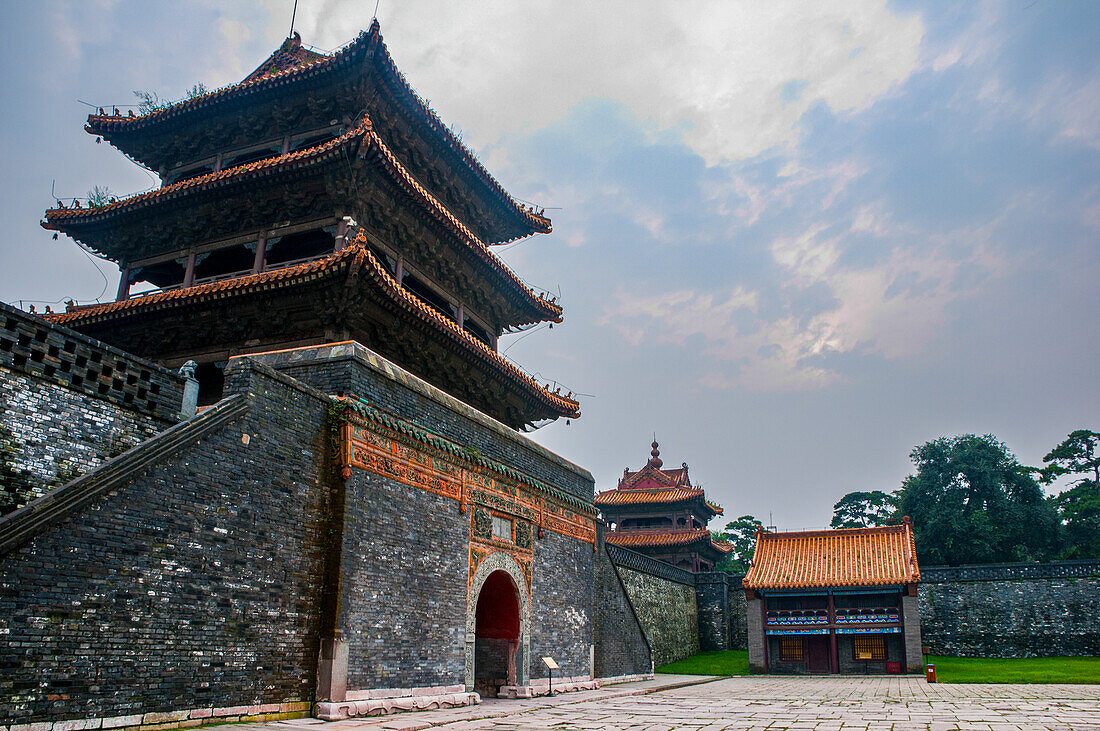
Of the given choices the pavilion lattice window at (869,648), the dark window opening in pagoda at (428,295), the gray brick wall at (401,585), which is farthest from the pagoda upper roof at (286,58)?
the pavilion lattice window at (869,648)

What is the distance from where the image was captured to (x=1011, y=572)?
93.9 ft

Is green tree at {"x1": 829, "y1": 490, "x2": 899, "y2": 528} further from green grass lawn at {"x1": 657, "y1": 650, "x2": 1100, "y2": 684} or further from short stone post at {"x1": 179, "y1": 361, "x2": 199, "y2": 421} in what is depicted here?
short stone post at {"x1": 179, "y1": 361, "x2": 199, "y2": 421}

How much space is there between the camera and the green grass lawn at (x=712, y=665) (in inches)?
1048

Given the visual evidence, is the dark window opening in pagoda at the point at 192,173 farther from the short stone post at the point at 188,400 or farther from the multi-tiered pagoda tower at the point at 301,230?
the short stone post at the point at 188,400

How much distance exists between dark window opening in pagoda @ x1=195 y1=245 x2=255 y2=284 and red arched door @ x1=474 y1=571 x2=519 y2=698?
814 centimetres

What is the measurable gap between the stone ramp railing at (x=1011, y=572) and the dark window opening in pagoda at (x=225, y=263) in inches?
1070

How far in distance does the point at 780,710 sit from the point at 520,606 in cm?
499

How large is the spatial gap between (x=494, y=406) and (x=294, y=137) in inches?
283

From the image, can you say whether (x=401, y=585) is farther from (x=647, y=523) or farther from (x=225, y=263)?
(x=647, y=523)

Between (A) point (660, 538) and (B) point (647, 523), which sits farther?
(B) point (647, 523)

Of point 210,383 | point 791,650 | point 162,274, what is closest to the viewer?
point 210,383

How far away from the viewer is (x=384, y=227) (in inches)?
594

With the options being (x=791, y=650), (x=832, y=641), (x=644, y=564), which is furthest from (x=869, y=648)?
(x=644, y=564)

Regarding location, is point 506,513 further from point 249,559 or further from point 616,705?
point 249,559
